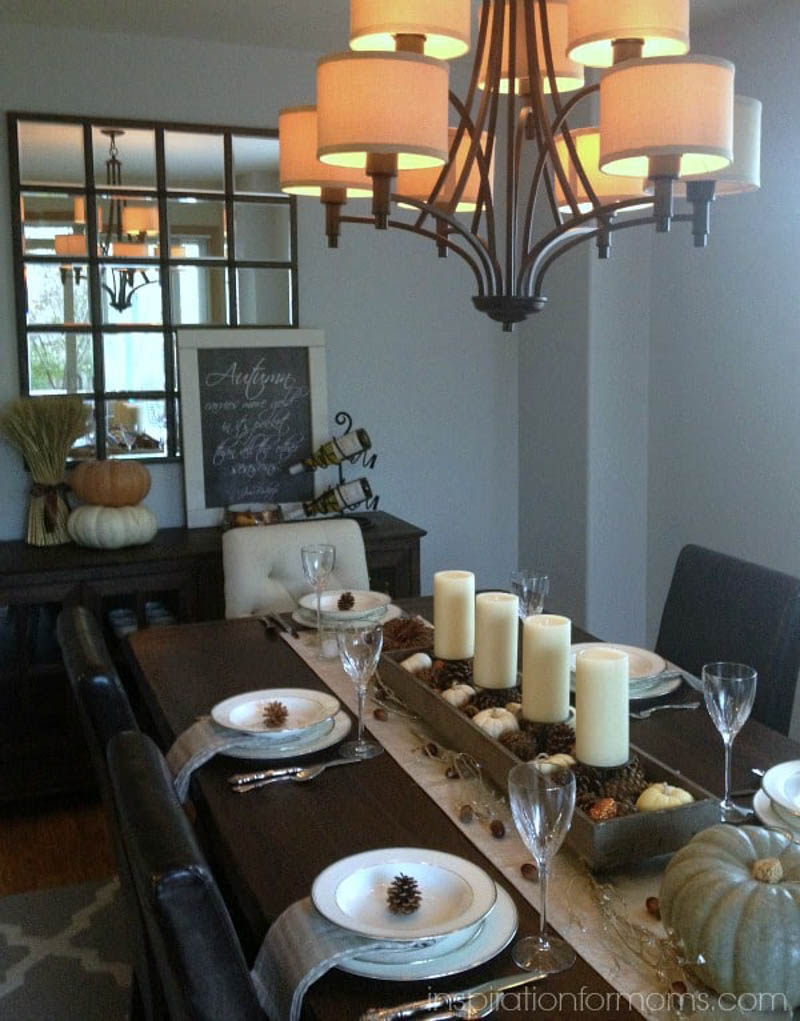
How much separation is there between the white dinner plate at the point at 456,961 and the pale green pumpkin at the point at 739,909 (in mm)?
181

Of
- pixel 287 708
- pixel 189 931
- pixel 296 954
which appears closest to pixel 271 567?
pixel 287 708

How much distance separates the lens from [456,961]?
3.79 feet

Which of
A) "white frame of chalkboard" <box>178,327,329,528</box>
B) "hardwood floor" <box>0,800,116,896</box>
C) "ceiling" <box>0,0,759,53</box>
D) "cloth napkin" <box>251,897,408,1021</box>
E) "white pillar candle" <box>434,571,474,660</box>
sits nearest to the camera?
"cloth napkin" <box>251,897,408,1021</box>

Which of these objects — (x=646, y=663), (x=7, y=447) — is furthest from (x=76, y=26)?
(x=646, y=663)

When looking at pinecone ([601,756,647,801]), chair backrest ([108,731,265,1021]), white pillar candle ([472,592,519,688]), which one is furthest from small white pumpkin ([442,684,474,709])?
chair backrest ([108,731,265,1021])

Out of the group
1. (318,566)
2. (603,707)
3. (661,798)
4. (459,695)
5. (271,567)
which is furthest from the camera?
(271,567)

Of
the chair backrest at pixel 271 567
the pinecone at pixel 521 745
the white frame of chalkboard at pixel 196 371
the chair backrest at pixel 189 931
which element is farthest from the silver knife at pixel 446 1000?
the white frame of chalkboard at pixel 196 371

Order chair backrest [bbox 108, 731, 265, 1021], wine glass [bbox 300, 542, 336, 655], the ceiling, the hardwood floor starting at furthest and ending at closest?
1. the ceiling
2. the hardwood floor
3. wine glass [bbox 300, 542, 336, 655]
4. chair backrest [bbox 108, 731, 265, 1021]

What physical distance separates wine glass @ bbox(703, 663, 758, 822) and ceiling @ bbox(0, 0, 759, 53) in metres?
2.26

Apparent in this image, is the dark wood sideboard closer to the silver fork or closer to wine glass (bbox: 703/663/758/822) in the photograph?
the silver fork

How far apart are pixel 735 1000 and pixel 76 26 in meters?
3.21

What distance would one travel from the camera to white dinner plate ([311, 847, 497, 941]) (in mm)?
1191

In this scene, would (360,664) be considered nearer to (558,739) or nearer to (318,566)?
(558,739)

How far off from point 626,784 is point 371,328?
255 centimetres
